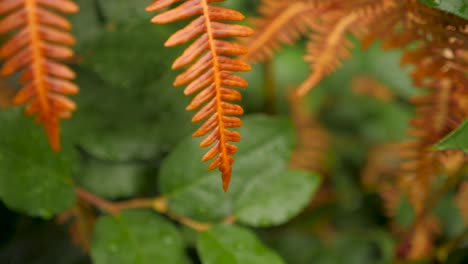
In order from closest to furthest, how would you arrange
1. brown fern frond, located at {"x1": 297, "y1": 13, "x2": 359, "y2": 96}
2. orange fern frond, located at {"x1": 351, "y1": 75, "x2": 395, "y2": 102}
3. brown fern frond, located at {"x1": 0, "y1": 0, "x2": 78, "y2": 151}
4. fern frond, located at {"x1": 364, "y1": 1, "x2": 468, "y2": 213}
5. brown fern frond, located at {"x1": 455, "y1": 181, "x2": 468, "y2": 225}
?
brown fern frond, located at {"x1": 0, "y1": 0, "x2": 78, "y2": 151}, fern frond, located at {"x1": 364, "y1": 1, "x2": 468, "y2": 213}, brown fern frond, located at {"x1": 297, "y1": 13, "x2": 359, "y2": 96}, brown fern frond, located at {"x1": 455, "y1": 181, "x2": 468, "y2": 225}, orange fern frond, located at {"x1": 351, "y1": 75, "x2": 395, "y2": 102}

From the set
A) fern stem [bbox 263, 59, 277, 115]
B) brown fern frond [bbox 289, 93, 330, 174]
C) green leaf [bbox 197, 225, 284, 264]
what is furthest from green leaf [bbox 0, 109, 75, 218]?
brown fern frond [bbox 289, 93, 330, 174]

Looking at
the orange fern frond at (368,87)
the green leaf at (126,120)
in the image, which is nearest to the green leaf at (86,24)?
the green leaf at (126,120)

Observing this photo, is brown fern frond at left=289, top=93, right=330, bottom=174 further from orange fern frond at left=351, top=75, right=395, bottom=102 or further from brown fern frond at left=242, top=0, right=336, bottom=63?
brown fern frond at left=242, top=0, right=336, bottom=63

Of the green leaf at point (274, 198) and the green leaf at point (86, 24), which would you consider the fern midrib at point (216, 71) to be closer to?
the green leaf at point (274, 198)

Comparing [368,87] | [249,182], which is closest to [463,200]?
[249,182]

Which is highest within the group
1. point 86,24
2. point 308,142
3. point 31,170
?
point 86,24

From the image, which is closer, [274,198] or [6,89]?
[274,198]

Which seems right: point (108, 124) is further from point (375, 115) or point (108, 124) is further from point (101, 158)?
point (375, 115)

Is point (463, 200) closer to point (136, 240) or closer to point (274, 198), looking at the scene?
point (274, 198)
